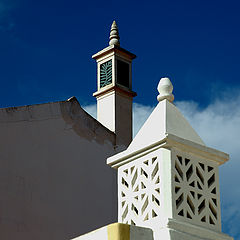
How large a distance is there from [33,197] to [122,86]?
3.67 metres

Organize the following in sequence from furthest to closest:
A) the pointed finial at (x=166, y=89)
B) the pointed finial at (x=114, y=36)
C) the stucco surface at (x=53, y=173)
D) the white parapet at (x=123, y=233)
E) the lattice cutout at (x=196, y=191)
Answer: the pointed finial at (x=114, y=36)
the stucco surface at (x=53, y=173)
the pointed finial at (x=166, y=89)
the lattice cutout at (x=196, y=191)
the white parapet at (x=123, y=233)

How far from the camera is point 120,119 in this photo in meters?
12.8

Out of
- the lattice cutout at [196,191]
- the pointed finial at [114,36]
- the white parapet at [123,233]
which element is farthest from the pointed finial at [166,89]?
the pointed finial at [114,36]

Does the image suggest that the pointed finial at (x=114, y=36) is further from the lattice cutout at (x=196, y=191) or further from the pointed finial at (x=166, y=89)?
the lattice cutout at (x=196, y=191)

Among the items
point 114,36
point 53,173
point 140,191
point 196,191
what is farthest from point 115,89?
point 196,191

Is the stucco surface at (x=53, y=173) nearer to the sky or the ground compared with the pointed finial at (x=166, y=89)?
nearer to the sky

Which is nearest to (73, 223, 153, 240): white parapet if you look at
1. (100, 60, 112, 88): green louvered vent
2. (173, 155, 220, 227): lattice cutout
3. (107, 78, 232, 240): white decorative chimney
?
(107, 78, 232, 240): white decorative chimney

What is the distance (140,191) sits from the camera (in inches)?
230

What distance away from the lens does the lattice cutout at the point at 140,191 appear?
570cm

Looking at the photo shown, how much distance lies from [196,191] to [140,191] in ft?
1.78

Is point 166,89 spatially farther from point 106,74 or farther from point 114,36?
point 114,36

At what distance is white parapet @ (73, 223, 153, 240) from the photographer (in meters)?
A: 5.30

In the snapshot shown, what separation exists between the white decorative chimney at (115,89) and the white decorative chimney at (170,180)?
6.37 m

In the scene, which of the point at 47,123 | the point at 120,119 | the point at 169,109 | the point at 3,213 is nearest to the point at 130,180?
the point at 169,109
